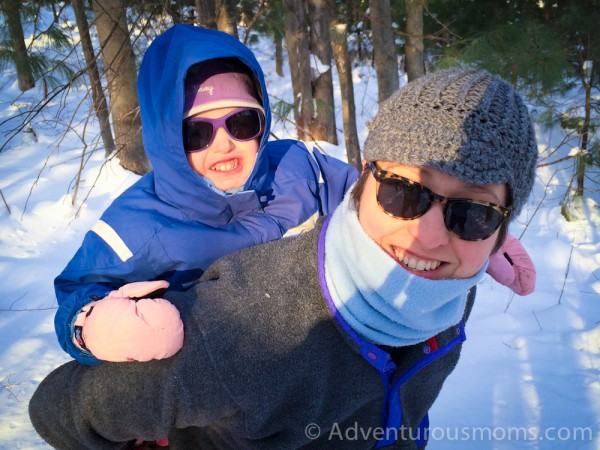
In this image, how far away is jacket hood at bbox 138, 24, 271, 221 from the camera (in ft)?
4.87

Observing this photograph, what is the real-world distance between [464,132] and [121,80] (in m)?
→ 3.28

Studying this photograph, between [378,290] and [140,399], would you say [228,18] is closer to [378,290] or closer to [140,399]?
[378,290]

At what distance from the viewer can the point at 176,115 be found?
4.81ft

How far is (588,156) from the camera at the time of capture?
15.1 feet

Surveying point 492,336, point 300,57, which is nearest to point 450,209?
point 492,336

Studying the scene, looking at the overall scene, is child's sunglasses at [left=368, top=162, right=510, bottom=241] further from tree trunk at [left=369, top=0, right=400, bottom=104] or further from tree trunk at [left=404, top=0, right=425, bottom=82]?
tree trunk at [left=404, top=0, right=425, bottom=82]

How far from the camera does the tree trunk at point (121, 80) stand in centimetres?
257

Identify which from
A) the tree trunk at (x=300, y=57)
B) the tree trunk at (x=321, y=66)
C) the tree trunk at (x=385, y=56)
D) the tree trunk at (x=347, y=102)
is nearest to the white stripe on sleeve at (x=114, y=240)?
the tree trunk at (x=300, y=57)

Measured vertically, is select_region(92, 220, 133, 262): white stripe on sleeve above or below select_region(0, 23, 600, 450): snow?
above

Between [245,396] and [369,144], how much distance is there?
2.15 ft

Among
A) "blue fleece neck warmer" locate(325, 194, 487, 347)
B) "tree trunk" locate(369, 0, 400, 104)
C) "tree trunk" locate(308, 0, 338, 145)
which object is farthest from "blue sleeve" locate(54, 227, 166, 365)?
"tree trunk" locate(369, 0, 400, 104)

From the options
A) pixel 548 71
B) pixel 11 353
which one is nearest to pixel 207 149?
pixel 11 353

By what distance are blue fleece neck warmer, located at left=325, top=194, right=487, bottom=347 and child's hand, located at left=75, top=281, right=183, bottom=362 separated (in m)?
0.37

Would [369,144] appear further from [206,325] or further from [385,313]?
[206,325]
